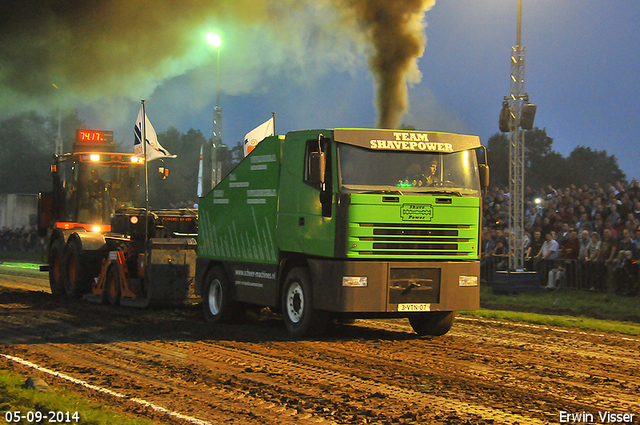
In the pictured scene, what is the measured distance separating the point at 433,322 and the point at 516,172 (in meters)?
10.1

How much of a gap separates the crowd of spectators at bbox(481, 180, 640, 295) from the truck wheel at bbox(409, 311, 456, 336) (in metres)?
7.84

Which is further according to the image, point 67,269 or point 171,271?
point 67,269

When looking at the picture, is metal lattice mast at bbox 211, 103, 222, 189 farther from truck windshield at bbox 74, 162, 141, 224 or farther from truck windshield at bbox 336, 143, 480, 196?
truck windshield at bbox 336, 143, 480, 196

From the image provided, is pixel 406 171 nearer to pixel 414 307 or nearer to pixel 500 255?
pixel 414 307

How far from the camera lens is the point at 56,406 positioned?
21.6 feet

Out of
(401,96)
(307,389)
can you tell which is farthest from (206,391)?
(401,96)

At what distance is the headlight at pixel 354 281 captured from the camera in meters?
10.6

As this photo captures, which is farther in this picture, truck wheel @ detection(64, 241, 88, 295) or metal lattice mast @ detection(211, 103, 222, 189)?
metal lattice mast @ detection(211, 103, 222, 189)

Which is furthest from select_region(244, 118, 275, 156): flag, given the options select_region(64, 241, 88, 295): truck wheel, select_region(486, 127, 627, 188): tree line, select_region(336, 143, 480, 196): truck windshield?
select_region(486, 127, 627, 188): tree line

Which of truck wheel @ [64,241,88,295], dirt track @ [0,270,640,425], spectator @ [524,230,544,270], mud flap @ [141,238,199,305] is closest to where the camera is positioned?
dirt track @ [0,270,640,425]

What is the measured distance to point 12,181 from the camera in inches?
2608

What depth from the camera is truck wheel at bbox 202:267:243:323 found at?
43.5 ft

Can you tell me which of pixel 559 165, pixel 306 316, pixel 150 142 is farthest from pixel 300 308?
pixel 559 165

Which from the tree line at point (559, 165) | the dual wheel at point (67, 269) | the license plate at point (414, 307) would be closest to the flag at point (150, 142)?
the dual wheel at point (67, 269)
